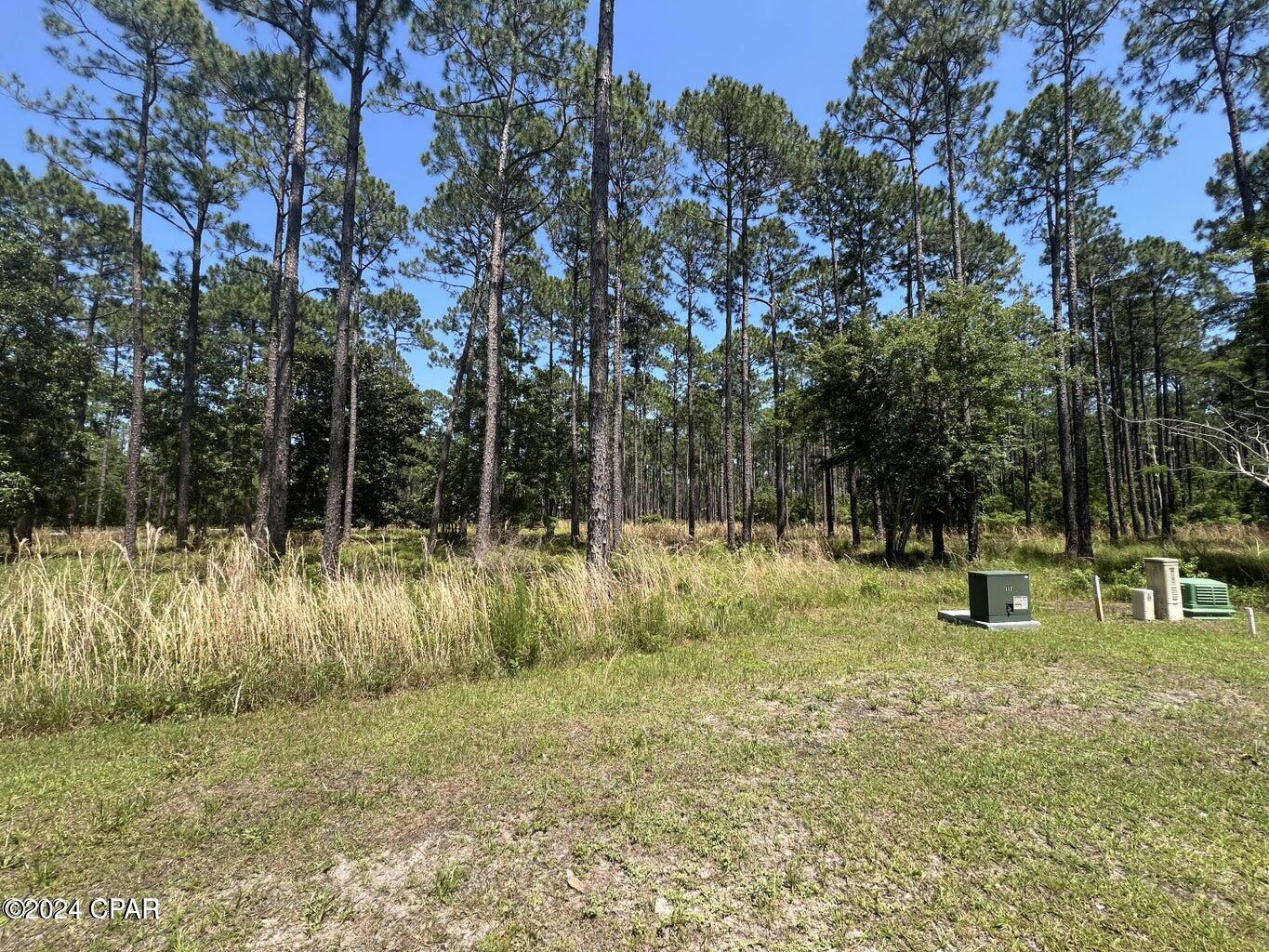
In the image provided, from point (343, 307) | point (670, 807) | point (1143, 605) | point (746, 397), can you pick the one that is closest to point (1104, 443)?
point (746, 397)

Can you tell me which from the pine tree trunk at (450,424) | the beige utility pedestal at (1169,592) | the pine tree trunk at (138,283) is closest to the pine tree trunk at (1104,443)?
the beige utility pedestal at (1169,592)

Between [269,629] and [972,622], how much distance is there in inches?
316

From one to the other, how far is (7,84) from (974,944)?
72.1ft

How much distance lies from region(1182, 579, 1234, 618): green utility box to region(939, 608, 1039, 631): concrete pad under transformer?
7.63ft

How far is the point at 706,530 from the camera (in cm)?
2344

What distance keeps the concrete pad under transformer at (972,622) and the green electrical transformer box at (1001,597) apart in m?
0.05

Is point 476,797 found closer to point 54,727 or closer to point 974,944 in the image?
point 974,944

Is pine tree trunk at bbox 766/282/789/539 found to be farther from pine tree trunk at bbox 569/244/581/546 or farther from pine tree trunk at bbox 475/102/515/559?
pine tree trunk at bbox 475/102/515/559

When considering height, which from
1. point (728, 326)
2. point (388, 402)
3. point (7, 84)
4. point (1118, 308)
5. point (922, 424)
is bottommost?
point (922, 424)

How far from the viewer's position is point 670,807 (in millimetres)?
2553

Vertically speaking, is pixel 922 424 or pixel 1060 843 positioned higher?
pixel 922 424

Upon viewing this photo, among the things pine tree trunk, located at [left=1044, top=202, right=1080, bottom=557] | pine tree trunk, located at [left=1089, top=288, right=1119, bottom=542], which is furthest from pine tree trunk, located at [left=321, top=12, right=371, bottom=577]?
pine tree trunk, located at [left=1089, top=288, right=1119, bottom=542]

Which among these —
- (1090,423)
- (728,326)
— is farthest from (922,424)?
(1090,423)

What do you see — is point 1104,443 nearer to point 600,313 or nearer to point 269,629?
point 600,313
